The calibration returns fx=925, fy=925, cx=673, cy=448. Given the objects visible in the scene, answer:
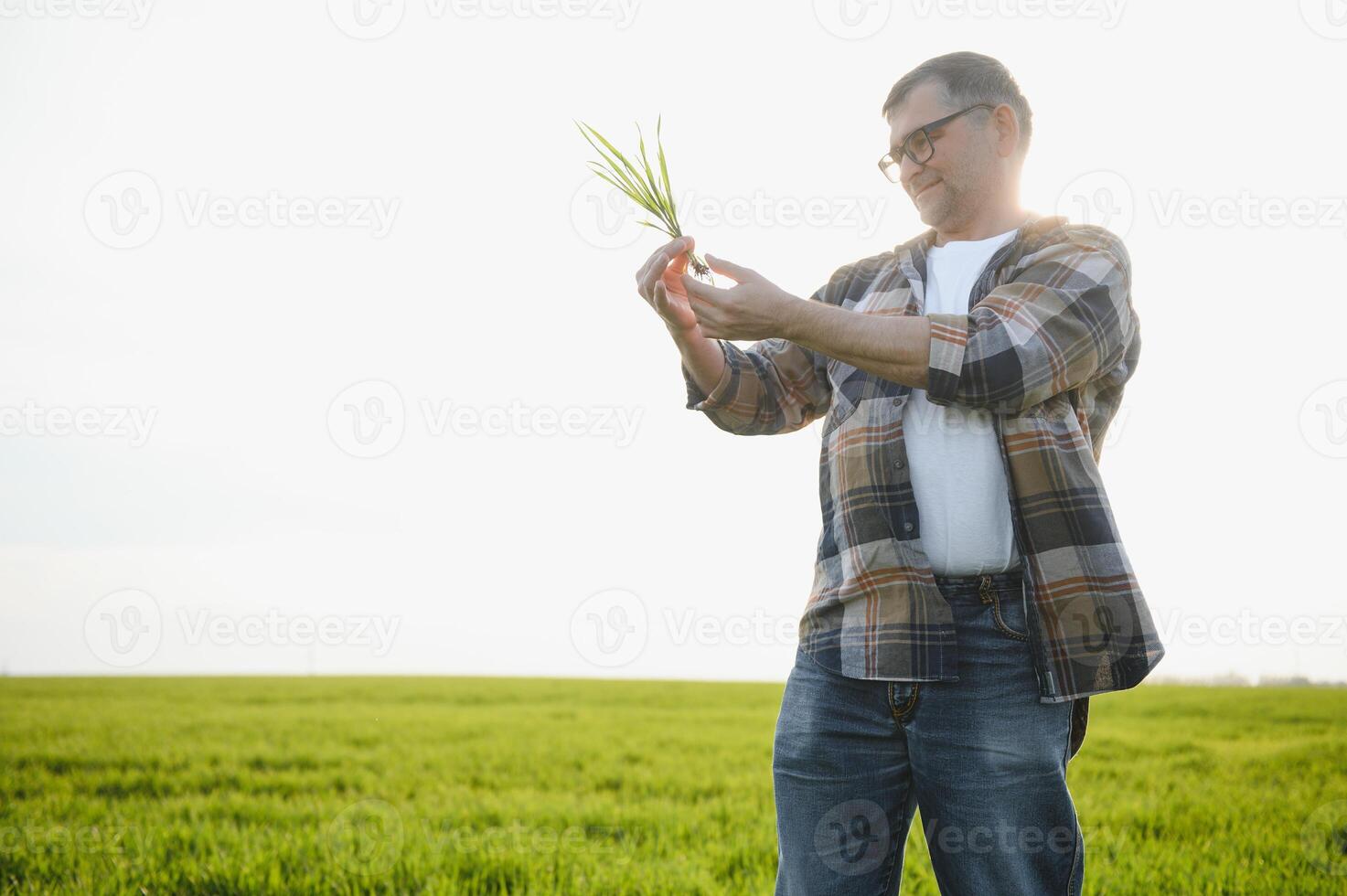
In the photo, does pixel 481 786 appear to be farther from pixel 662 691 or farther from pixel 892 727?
pixel 662 691

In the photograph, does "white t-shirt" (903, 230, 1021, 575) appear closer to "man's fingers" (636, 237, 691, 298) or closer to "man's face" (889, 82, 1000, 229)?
"man's face" (889, 82, 1000, 229)

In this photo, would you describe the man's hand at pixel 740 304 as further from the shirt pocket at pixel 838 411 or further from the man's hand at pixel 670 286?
the shirt pocket at pixel 838 411

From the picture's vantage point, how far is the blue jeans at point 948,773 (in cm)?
195

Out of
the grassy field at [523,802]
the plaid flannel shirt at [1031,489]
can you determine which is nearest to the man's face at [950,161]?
the plaid flannel shirt at [1031,489]

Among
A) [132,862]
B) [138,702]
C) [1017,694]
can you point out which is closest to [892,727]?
[1017,694]

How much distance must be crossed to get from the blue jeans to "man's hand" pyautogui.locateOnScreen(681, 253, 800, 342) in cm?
69

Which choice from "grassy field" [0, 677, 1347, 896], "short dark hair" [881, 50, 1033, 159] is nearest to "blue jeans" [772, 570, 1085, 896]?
"short dark hair" [881, 50, 1033, 159]

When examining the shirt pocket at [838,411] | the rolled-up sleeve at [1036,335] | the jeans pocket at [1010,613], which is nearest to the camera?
the rolled-up sleeve at [1036,335]

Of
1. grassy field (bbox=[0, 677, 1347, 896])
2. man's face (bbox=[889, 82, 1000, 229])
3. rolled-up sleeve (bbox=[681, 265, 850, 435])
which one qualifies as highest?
man's face (bbox=[889, 82, 1000, 229])

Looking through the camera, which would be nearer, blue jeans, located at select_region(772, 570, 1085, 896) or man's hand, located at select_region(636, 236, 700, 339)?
blue jeans, located at select_region(772, 570, 1085, 896)

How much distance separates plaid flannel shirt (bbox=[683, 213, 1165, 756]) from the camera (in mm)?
1910

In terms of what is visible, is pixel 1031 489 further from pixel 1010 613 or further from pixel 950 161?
pixel 950 161

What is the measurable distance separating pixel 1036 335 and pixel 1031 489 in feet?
1.10

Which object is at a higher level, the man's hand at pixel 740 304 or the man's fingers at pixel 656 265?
the man's fingers at pixel 656 265
